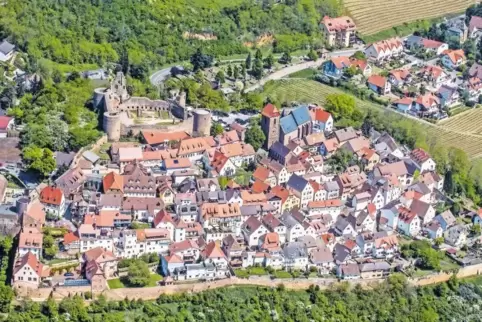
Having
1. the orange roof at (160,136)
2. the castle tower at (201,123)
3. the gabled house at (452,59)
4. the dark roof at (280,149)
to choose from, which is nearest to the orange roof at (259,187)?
the dark roof at (280,149)

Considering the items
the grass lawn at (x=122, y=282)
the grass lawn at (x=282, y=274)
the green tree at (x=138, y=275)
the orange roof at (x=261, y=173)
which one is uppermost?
the orange roof at (x=261, y=173)

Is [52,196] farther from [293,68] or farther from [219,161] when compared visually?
[293,68]

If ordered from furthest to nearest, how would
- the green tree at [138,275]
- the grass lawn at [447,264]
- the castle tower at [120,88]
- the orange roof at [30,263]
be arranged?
1. the castle tower at [120,88]
2. the grass lawn at [447,264]
3. the green tree at [138,275]
4. the orange roof at [30,263]

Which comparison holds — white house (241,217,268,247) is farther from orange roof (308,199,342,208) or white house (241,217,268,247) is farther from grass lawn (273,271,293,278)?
orange roof (308,199,342,208)

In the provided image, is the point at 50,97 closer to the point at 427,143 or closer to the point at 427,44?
the point at 427,143

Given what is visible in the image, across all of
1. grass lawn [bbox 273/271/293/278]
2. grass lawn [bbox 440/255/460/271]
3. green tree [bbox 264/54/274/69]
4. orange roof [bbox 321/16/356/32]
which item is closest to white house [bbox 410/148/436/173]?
grass lawn [bbox 440/255/460/271]

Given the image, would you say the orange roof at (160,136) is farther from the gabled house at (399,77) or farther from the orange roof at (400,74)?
the orange roof at (400,74)

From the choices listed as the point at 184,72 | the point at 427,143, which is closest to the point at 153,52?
the point at 184,72
